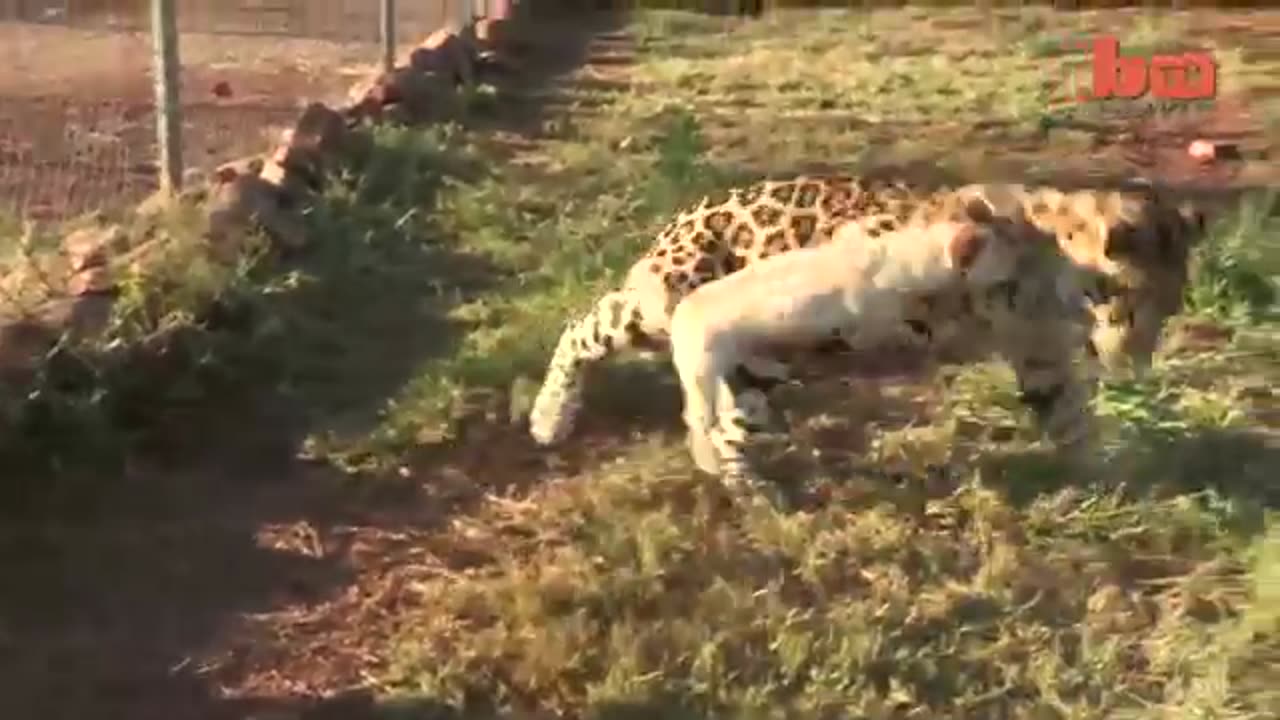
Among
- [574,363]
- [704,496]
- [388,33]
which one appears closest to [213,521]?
[574,363]

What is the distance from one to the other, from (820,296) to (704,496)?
0.50 metres

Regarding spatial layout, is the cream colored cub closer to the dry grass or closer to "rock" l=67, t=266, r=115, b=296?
the dry grass

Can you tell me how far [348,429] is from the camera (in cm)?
434

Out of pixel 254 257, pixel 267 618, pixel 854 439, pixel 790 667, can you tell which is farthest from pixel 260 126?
pixel 790 667

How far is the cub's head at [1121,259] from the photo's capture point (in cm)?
371

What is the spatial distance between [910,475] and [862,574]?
57 cm

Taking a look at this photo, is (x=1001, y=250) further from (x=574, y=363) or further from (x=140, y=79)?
(x=140, y=79)

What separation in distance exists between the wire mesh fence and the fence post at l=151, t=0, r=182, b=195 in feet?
1.07

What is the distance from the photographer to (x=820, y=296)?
11.8 feet

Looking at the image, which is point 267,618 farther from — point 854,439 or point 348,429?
point 854,439

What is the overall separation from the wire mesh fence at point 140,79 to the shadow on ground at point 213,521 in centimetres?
121

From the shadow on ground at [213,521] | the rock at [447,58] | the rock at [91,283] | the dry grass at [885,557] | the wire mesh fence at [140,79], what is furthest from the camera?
the rock at [447,58]

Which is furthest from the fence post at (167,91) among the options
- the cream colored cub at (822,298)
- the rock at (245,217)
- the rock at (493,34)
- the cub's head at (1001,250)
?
the rock at (493,34)

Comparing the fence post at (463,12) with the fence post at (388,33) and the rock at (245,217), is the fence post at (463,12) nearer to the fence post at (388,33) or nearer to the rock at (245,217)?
the fence post at (388,33)
